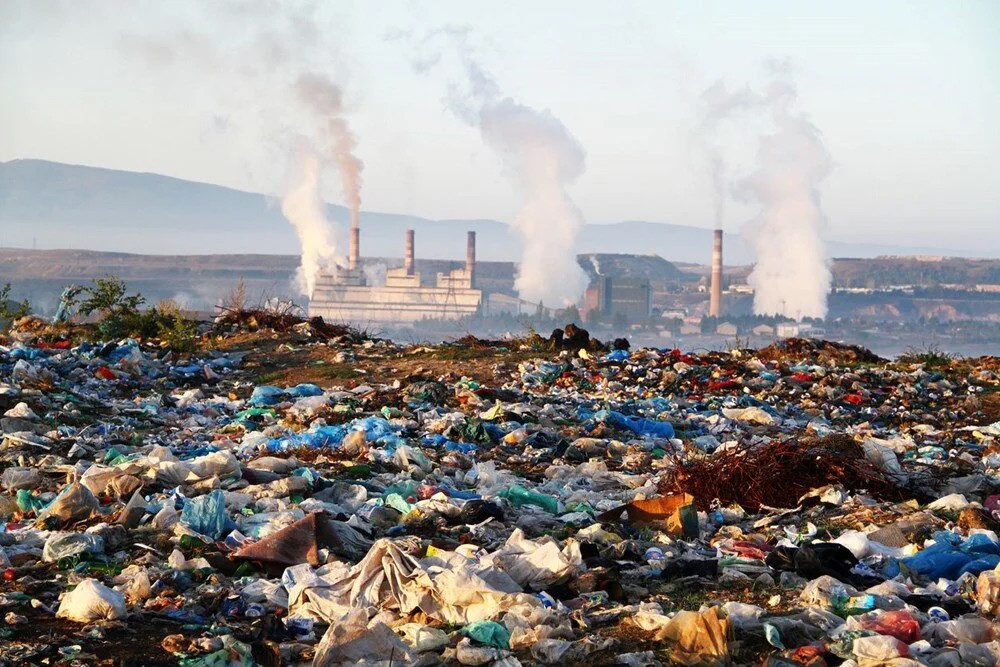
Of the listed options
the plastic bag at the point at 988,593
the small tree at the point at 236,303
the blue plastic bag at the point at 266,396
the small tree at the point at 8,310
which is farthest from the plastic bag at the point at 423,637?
the small tree at the point at 8,310

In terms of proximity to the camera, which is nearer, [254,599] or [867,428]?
[254,599]

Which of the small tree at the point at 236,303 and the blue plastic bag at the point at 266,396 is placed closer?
the blue plastic bag at the point at 266,396

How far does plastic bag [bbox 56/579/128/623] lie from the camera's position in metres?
3.48

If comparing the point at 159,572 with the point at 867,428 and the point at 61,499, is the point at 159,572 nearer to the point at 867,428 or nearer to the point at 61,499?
the point at 61,499

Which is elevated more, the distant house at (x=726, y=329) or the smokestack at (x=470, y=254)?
the smokestack at (x=470, y=254)

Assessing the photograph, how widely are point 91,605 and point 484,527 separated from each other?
180 centimetres

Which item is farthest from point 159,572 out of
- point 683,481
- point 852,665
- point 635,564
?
point 683,481

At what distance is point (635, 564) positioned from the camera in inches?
167

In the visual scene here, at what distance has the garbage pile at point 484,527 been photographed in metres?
3.30

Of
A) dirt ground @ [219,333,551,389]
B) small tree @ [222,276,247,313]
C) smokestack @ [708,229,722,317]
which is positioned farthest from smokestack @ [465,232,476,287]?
dirt ground @ [219,333,551,389]

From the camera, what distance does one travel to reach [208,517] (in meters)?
4.59

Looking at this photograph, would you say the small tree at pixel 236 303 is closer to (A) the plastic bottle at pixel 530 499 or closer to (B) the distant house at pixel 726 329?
(A) the plastic bottle at pixel 530 499

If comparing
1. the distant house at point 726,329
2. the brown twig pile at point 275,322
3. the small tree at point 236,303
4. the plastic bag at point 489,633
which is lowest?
the distant house at point 726,329

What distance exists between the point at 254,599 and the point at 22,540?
4.15ft
